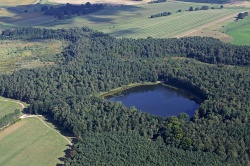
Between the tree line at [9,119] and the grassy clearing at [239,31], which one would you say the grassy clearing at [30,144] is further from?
the grassy clearing at [239,31]

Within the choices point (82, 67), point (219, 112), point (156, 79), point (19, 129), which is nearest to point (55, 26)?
point (82, 67)

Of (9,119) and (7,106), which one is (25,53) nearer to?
(7,106)

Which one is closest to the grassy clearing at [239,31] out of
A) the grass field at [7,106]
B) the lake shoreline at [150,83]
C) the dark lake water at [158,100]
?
the lake shoreline at [150,83]

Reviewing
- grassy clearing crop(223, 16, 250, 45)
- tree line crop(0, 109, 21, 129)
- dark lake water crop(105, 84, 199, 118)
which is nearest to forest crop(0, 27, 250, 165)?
dark lake water crop(105, 84, 199, 118)

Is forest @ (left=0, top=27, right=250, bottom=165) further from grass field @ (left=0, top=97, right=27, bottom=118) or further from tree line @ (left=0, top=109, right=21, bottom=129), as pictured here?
tree line @ (left=0, top=109, right=21, bottom=129)

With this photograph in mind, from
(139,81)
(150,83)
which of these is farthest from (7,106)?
(150,83)

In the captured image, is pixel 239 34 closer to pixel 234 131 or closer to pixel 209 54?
pixel 209 54

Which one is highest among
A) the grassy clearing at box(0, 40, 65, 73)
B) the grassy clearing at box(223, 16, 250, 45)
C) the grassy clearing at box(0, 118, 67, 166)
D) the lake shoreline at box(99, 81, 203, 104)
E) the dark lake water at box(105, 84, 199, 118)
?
the grassy clearing at box(223, 16, 250, 45)
